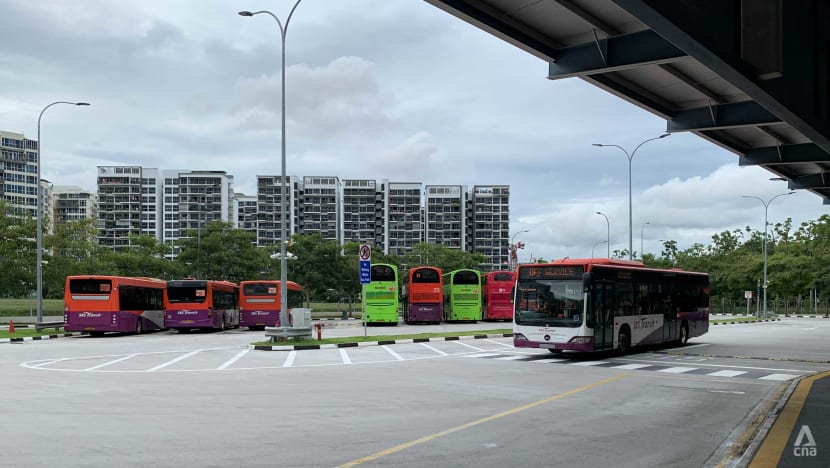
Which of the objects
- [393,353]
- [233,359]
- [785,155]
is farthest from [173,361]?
[785,155]

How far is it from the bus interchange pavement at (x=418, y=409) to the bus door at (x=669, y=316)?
150 inches

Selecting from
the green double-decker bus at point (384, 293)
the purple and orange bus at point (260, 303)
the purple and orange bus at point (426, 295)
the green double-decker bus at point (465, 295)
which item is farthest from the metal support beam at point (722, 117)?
the green double-decker bus at point (465, 295)

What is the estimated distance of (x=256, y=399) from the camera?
40.9ft

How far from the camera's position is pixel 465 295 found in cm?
4847

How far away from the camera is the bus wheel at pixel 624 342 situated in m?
22.2

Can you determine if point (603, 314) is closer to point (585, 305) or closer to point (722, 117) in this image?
point (585, 305)

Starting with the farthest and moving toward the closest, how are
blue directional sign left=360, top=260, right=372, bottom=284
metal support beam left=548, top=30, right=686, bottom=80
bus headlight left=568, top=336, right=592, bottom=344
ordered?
1. blue directional sign left=360, top=260, right=372, bottom=284
2. bus headlight left=568, top=336, right=592, bottom=344
3. metal support beam left=548, top=30, right=686, bottom=80

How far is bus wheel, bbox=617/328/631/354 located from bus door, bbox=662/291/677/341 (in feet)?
9.96

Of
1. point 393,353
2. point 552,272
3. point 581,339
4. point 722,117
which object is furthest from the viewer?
point 393,353

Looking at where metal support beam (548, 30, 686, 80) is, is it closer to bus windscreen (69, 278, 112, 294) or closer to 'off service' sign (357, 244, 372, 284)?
'off service' sign (357, 244, 372, 284)

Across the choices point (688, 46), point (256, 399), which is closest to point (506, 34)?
point (688, 46)

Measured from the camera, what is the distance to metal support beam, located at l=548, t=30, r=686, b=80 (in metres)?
12.0

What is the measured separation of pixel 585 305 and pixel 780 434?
11023mm

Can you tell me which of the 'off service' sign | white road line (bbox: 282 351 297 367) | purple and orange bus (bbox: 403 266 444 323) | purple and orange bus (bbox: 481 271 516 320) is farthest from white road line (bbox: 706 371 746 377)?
purple and orange bus (bbox: 481 271 516 320)
